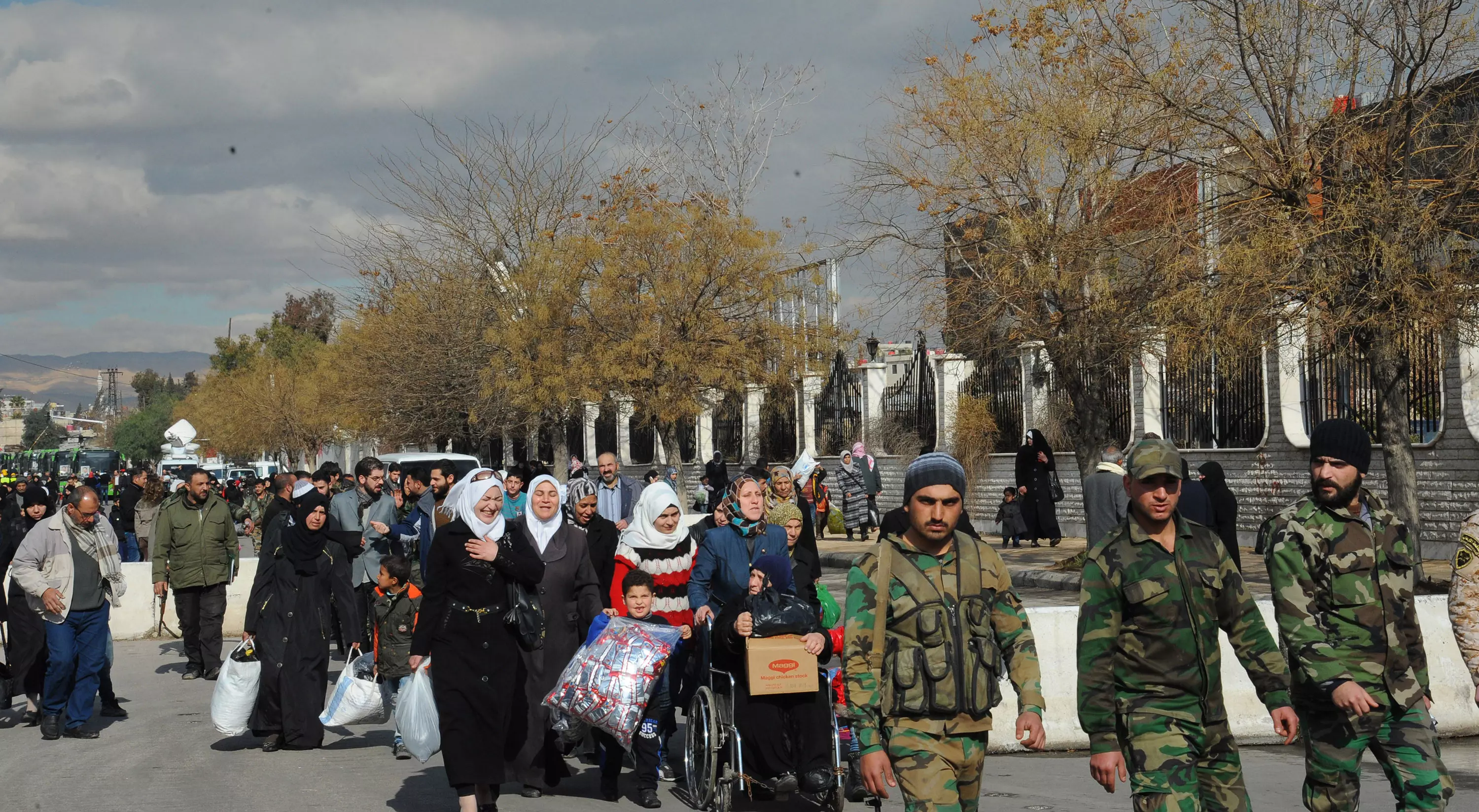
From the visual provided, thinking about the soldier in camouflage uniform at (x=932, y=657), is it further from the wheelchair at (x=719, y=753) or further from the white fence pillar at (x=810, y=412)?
the white fence pillar at (x=810, y=412)

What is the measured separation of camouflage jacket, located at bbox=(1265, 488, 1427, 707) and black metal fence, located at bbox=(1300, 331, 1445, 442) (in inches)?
426

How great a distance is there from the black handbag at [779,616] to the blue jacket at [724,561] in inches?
28.4

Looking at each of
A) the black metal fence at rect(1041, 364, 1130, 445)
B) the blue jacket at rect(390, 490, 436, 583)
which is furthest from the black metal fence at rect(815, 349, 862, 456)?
the blue jacket at rect(390, 490, 436, 583)

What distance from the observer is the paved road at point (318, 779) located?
7.82 meters

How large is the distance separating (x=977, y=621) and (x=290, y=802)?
4.79 meters

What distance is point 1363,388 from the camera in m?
19.3

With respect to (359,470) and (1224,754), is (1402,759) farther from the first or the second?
(359,470)

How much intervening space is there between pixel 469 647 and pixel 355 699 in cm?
253

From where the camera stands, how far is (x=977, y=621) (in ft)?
15.5

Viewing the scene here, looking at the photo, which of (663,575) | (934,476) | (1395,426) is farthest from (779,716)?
(1395,426)

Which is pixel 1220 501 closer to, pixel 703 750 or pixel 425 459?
pixel 703 750

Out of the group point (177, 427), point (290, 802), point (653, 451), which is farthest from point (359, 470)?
point (177, 427)

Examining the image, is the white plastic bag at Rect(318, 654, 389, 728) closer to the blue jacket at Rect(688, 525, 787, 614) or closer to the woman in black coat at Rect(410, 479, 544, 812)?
the woman in black coat at Rect(410, 479, 544, 812)

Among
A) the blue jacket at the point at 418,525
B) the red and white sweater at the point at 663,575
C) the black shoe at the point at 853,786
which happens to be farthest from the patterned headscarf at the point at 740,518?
the blue jacket at the point at 418,525
